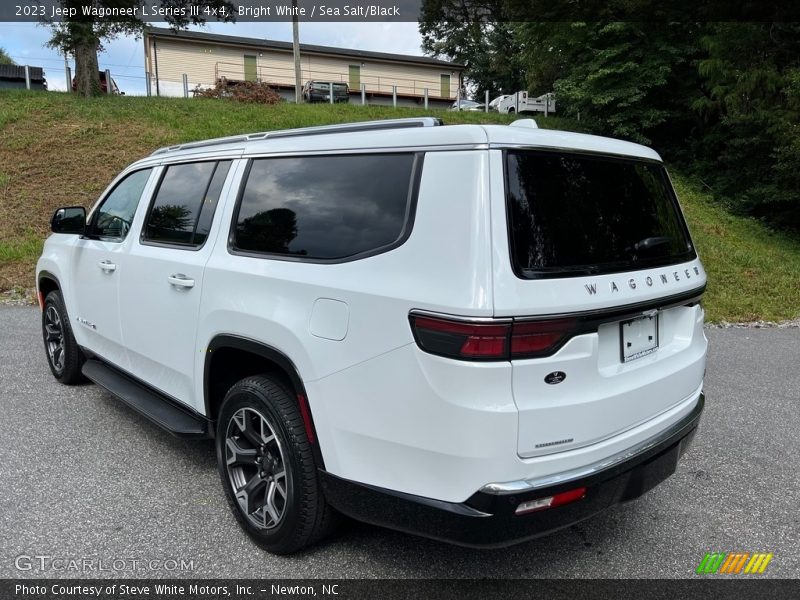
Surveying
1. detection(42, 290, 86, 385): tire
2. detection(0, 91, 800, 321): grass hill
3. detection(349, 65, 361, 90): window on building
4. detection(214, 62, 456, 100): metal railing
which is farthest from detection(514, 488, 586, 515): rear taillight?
detection(349, 65, 361, 90): window on building

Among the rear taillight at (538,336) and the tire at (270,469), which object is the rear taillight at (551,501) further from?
the tire at (270,469)

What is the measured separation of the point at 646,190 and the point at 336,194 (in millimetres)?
1400

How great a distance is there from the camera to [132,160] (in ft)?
43.0

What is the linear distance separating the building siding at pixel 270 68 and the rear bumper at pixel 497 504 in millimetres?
32453

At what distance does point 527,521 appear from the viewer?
6.80 feet

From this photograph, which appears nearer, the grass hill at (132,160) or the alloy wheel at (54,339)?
the alloy wheel at (54,339)

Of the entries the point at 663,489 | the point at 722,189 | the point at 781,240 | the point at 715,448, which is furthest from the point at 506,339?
the point at 722,189

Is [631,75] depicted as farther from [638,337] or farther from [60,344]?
[638,337]

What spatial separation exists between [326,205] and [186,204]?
1.19m

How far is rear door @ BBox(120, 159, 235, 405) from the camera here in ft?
9.99

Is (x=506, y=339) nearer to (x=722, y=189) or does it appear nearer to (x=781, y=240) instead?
(x=781, y=240)

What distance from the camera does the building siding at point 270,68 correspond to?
3378cm

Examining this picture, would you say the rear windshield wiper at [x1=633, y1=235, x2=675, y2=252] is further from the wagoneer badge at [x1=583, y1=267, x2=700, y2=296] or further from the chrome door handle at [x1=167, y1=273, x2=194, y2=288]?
the chrome door handle at [x1=167, y1=273, x2=194, y2=288]

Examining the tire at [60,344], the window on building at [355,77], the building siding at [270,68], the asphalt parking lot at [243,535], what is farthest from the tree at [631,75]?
the window on building at [355,77]
